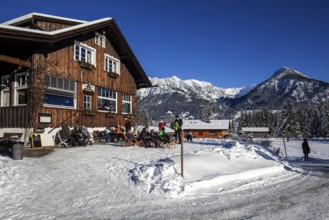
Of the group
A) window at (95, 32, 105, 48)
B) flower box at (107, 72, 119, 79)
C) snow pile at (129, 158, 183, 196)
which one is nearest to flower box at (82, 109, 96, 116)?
flower box at (107, 72, 119, 79)

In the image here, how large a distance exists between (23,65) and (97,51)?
19.8ft

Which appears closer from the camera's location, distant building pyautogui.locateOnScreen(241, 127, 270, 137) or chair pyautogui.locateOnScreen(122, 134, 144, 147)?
chair pyautogui.locateOnScreen(122, 134, 144, 147)

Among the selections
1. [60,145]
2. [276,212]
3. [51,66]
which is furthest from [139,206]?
[51,66]

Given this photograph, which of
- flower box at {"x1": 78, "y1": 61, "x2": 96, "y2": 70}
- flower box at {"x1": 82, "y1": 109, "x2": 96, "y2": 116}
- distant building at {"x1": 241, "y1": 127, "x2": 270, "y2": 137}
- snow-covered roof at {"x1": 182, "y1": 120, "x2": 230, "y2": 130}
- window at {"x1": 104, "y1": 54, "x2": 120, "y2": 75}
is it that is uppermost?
window at {"x1": 104, "y1": 54, "x2": 120, "y2": 75}

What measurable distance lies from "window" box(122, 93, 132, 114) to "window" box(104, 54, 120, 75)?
6.60ft

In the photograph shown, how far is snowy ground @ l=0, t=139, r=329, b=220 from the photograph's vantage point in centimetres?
588

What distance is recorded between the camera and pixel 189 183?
25.5 ft

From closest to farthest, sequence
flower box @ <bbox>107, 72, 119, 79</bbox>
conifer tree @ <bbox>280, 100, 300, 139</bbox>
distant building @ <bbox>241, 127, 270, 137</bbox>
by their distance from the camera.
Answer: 1. flower box @ <bbox>107, 72, 119, 79</bbox>
2. conifer tree @ <bbox>280, 100, 300, 139</bbox>
3. distant building @ <bbox>241, 127, 270, 137</bbox>

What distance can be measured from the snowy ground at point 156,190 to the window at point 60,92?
18.2ft

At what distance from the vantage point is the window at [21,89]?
15043 millimetres

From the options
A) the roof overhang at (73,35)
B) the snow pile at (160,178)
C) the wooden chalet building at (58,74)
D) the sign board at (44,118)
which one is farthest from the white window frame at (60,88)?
the snow pile at (160,178)

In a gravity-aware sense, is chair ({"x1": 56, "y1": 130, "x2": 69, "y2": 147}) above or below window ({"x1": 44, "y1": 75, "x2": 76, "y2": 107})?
below

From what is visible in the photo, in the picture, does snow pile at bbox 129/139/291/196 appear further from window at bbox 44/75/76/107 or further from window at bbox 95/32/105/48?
window at bbox 95/32/105/48

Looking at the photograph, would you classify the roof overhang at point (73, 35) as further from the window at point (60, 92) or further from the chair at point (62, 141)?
the chair at point (62, 141)
